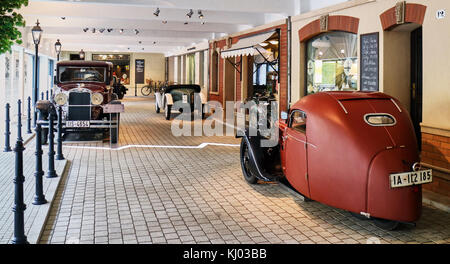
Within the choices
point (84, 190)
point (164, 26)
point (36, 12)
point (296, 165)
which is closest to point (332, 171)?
point (296, 165)

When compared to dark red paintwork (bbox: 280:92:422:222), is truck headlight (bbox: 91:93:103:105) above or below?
above

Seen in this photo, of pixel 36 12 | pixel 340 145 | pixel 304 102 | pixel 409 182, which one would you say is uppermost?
pixel 36 12

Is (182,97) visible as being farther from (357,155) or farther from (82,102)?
(357,155)

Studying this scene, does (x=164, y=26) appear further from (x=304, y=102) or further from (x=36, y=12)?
(x=304, y=102)

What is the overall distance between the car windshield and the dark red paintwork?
8393 mm

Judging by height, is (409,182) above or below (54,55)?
below

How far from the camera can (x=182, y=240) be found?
454 cm

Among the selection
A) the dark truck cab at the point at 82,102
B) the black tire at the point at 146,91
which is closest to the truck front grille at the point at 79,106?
the dark truck cab at the point at 82,102

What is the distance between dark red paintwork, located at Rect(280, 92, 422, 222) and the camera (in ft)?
15.0

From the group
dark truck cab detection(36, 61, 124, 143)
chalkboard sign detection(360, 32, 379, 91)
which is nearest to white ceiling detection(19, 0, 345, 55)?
dark truck cab detection(36, 61, 124, 143)

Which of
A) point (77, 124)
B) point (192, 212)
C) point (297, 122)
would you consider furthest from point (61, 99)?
point (297, 122)

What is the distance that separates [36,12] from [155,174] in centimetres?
712

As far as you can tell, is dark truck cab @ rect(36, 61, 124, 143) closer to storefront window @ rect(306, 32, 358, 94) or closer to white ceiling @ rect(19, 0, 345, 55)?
white ceiling @ rect(19, 0, 345, 55)

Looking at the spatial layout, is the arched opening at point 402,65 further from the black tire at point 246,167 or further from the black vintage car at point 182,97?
the black vintage car at point 182,97
